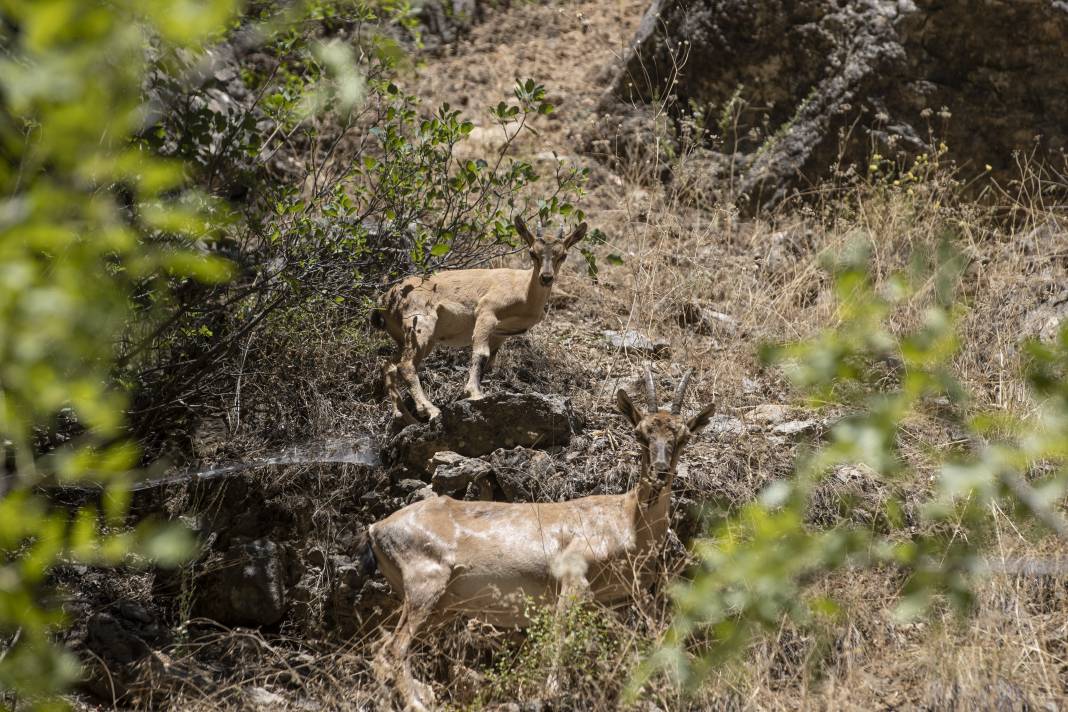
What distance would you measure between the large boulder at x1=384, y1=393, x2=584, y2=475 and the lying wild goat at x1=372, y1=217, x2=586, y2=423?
2.61 feet

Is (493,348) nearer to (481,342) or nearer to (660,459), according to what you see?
(481,342)

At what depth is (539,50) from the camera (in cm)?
1655

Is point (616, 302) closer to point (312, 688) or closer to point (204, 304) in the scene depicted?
point (204, 304)

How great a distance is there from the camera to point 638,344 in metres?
10.8

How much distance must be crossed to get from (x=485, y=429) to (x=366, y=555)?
149cm

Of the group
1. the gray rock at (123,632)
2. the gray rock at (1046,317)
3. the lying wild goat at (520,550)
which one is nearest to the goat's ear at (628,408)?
the lying wild goat at (520,550)

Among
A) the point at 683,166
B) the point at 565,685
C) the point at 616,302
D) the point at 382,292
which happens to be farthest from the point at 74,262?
the point at 683,166

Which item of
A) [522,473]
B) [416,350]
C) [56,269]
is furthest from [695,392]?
[56,269]

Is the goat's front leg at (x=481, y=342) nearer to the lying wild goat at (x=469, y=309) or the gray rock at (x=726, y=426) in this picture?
the lying wild goat at (x=469, y=309)

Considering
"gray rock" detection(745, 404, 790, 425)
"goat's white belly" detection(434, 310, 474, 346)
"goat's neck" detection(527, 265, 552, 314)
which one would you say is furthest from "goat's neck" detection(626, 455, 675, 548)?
"goat's white belly" detection(434, 310, 474, 346)

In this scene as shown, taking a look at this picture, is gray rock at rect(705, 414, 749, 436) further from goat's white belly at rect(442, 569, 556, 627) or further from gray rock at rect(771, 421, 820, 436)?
goat's white belly at rect(442, 569, 556, 627)

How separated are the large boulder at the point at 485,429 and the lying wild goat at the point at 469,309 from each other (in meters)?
0.80

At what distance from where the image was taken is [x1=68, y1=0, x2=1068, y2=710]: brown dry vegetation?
682 cm

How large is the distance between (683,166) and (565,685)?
785 centimetres
